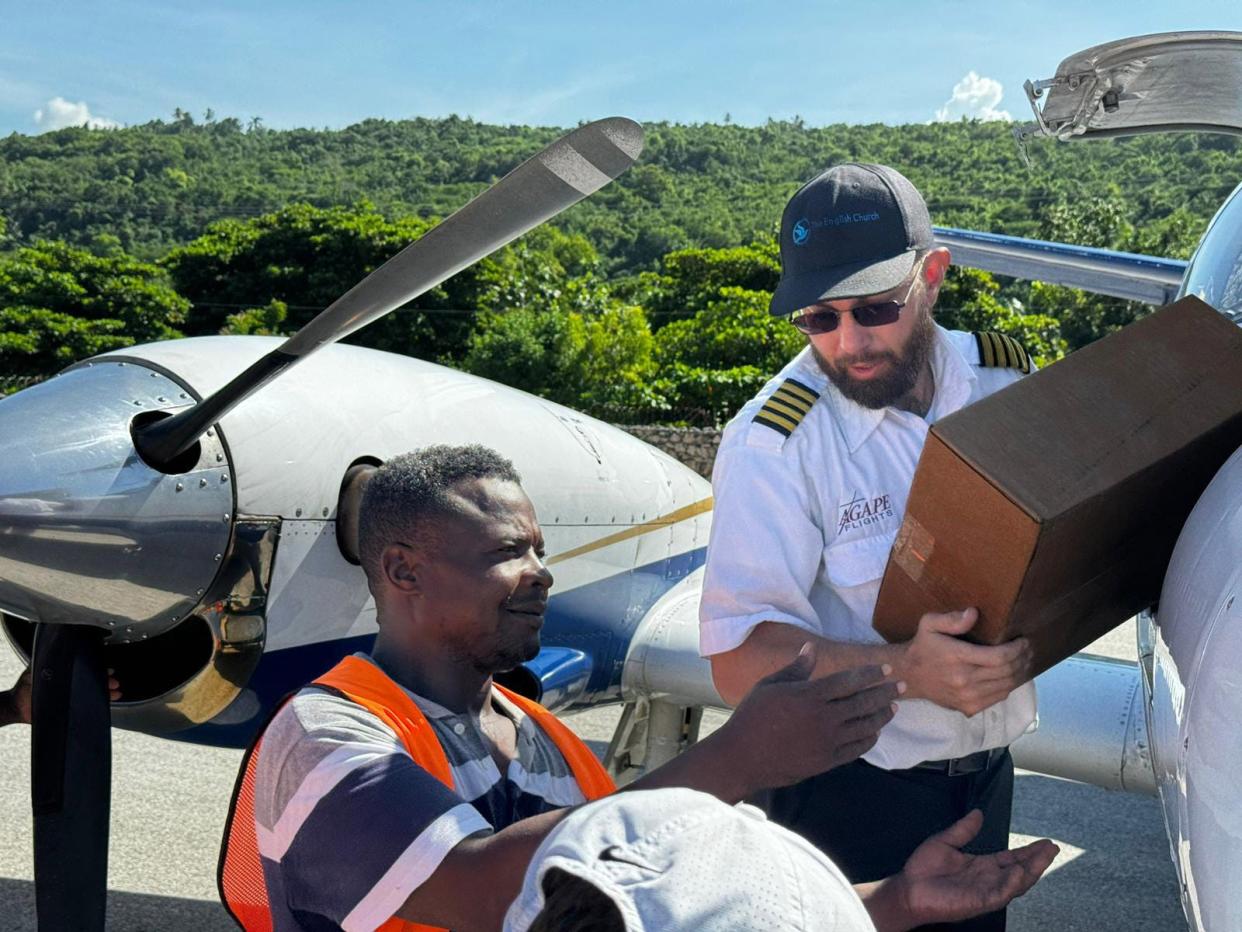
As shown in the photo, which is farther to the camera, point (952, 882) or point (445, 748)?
point (445, 748)

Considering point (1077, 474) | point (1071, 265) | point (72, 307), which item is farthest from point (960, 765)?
point (72, 307)

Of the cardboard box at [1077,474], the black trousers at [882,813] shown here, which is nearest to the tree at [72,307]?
the black trousers at [882,813]

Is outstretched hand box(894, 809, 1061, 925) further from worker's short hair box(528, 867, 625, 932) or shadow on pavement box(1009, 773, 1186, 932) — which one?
shadow on pavement box(1009, 773, 1186, 932)

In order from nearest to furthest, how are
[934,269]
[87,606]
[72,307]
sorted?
[934,269], [87,606], [72,307]

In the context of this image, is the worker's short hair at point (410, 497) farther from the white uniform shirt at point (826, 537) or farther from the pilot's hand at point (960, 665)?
the pilot's hand at point (960, 665)

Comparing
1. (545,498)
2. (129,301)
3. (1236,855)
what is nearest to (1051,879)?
(545,498)

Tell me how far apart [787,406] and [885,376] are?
190 millimetres

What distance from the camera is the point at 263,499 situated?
3.51 m

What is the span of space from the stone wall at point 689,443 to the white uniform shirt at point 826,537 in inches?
586

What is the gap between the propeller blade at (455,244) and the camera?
286 centimetres

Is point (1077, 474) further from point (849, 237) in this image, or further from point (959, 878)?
point (849, 237)

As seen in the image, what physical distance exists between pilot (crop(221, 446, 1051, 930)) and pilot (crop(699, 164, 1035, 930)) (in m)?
0.34

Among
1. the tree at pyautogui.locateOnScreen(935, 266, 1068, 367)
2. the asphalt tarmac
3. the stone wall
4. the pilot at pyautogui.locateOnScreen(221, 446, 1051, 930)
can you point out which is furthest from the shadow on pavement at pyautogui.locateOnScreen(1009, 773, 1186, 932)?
the tree at pyautogui.locateOnScreen(935, 266, 1068, 367)

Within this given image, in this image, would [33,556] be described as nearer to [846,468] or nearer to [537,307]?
[846,468]
